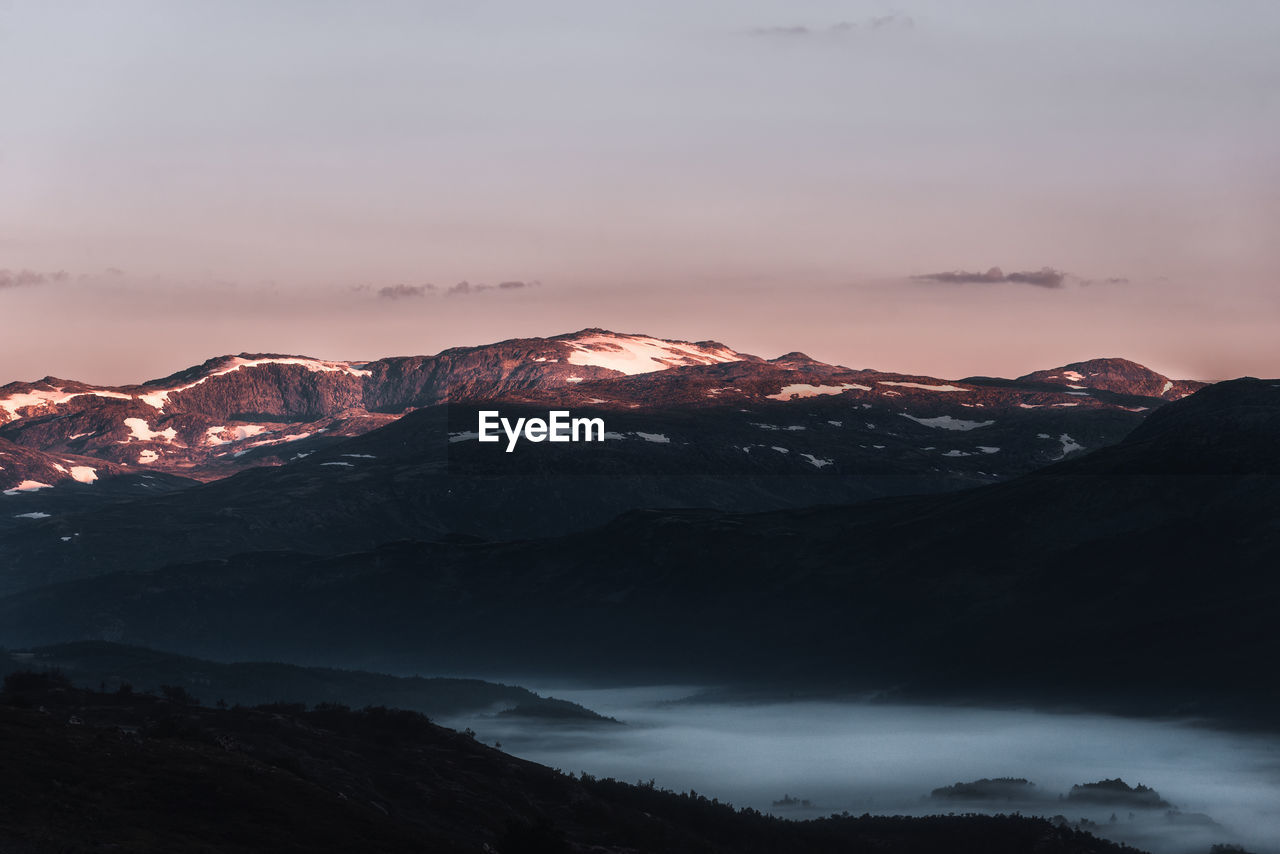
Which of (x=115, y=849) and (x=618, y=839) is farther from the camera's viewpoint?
(x=618, y=839)

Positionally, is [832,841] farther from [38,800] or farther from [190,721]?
[38,800]

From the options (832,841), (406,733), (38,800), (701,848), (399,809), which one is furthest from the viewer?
(832,841)

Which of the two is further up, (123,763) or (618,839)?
(123,763)

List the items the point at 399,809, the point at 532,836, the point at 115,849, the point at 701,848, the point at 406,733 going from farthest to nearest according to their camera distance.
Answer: the point at 406,733 → the point at 701,848 → the point at 399,809 → the point at 532,836 → the point at 115,849

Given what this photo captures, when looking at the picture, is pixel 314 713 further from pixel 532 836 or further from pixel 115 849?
pixel 115 849

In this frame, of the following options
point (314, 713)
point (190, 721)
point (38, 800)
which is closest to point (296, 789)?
point (38, 800)

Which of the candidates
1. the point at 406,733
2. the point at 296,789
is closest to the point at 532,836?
the point at 296,789
